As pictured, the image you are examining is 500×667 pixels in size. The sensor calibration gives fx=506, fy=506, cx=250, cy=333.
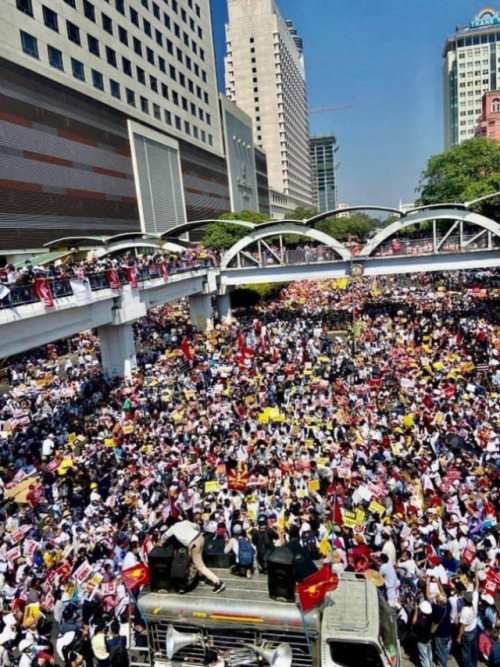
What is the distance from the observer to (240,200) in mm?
83188

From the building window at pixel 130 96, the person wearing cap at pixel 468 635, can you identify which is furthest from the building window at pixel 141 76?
the person wearing cap at pixel 468 635

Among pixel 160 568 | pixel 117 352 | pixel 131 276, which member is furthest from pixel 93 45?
→ pixel 160 568

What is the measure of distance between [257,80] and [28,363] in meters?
119

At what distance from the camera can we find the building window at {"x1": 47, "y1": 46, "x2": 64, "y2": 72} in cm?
3782

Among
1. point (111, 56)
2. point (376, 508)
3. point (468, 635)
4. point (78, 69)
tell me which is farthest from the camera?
point (111, 56)

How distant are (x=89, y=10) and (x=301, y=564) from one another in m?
49.5

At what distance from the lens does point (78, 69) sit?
4112 cm

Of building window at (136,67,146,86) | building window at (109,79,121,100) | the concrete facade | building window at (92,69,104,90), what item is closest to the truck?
building window at (92,69,104,90)

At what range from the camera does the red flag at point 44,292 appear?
18.3 m

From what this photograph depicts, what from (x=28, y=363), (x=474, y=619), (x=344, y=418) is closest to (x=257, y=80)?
(x=28, y=363)

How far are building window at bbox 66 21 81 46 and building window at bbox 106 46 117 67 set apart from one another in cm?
446

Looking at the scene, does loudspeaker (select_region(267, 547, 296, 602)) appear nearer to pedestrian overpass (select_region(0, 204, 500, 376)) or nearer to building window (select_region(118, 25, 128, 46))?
pedestrian overpass (select_region(0, 204, 500, 376))

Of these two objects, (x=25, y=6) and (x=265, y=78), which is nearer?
(x=25, y=6)

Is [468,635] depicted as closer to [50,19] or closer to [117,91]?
[50,19]
